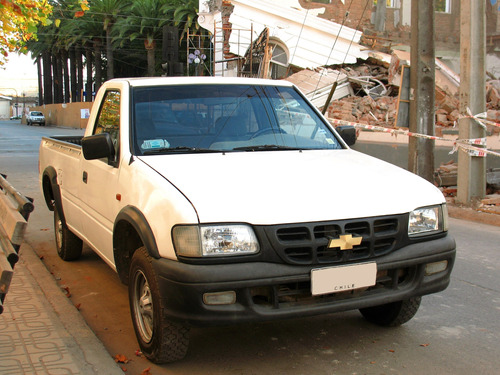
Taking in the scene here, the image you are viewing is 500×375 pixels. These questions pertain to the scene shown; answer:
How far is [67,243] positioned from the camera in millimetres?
6191

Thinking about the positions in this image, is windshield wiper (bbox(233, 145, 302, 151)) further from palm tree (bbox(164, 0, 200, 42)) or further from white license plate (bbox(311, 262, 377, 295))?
palm tree (bbox(164, 0, 200, 42))

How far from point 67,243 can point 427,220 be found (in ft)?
12.5

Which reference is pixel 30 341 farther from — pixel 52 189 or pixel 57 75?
pixel 57 75

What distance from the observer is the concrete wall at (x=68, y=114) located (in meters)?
64.2

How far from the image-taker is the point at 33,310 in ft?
14.7

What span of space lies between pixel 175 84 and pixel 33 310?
78.7 inches

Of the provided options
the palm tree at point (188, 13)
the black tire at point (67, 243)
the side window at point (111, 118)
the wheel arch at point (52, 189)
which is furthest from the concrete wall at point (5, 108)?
the side window at point (111, 118)

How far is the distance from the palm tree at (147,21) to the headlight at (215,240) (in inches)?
1767


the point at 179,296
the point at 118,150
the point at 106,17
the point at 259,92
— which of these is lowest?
the point at 179,296

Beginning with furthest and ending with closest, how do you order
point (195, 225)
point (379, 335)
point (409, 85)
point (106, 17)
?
point (106, 17)
point (409, 85)
point (379, 335)
point (195, 225)

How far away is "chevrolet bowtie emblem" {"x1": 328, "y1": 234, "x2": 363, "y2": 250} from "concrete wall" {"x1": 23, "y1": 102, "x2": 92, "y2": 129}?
58710mm

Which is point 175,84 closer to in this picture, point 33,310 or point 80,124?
point 33,310

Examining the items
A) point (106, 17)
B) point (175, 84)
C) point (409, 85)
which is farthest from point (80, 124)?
point (175, 84)

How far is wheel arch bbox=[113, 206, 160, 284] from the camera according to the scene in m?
3.49
